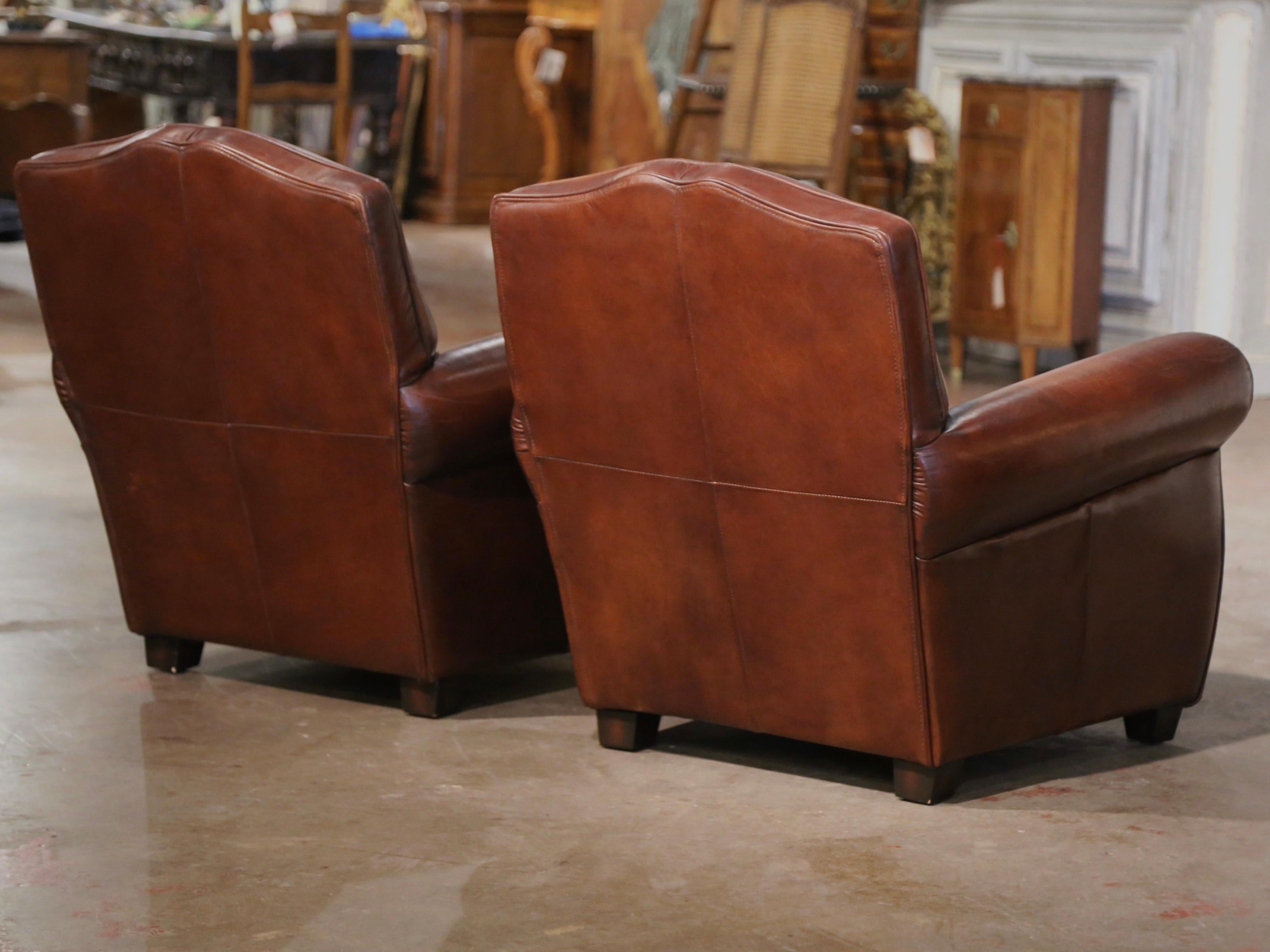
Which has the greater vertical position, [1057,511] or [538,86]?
[1057,511]

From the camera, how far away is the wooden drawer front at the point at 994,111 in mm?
6152

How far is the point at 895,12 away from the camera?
6922 mm

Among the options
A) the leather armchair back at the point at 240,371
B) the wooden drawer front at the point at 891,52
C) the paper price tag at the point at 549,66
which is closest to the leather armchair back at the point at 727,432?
the leather armchair back at the point at 240,371

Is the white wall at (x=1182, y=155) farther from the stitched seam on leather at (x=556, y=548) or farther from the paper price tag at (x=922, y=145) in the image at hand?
the stitched seam on leather at (x=556, y=548)

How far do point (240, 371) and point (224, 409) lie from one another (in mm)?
85

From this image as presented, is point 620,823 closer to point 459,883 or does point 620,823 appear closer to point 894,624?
point 459,883

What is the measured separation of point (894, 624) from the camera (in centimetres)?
267

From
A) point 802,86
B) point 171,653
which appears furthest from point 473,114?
point 171,653

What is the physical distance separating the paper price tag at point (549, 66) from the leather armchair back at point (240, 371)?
684cm

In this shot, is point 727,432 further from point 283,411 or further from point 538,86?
point 538,86

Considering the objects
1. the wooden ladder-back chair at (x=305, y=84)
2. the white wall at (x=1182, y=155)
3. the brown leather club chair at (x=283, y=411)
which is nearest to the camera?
the brown leather club chair at (x=283, y=411)

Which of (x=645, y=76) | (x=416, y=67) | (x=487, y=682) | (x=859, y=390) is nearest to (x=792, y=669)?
(x=859, y=390)

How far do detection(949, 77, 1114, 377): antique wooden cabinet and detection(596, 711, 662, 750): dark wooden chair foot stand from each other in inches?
141

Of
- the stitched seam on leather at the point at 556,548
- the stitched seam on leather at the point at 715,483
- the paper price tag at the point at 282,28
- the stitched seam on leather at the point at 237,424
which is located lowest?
the stitched seam on leather at the point at 556,548
